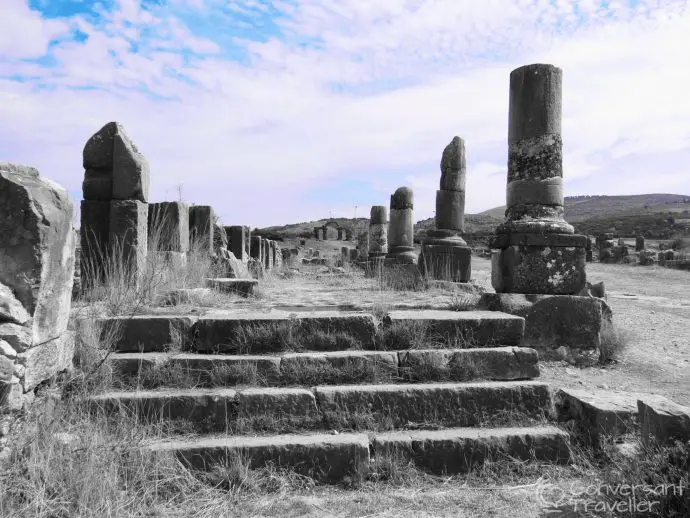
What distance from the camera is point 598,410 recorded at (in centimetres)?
377

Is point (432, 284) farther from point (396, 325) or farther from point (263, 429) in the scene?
point (263, 429)

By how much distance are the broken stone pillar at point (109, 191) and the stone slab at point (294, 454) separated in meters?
3.92

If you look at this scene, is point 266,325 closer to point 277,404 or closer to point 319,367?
point 319,367

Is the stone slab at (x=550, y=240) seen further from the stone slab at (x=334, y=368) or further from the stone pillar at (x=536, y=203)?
the stone slab at (x=334, y=368)

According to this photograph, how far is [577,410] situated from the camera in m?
4.09

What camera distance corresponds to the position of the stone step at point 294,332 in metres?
4.54

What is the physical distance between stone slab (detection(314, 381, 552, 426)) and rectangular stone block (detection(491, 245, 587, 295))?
214 cm

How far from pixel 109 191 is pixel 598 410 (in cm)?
623

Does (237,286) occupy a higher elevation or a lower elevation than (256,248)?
lower

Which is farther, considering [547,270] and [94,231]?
[94,231]

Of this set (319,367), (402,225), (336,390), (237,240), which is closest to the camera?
(336,390)

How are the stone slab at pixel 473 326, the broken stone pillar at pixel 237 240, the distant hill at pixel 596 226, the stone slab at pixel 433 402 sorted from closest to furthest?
1. the stone slab at pixel 433 402
2. the stone slab at pixel 473 326
3. the broken stone pillar at pixel 237 240
4. the distant hill at pixel 596 226

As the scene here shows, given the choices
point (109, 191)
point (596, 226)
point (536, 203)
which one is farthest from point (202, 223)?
point (596, 226)

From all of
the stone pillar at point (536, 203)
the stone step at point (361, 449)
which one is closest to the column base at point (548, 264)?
the stone pillar at point (536, 203)
